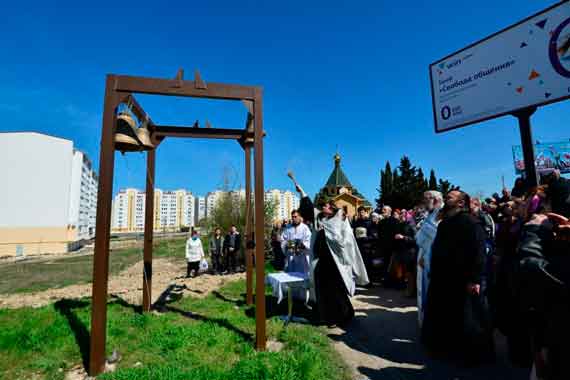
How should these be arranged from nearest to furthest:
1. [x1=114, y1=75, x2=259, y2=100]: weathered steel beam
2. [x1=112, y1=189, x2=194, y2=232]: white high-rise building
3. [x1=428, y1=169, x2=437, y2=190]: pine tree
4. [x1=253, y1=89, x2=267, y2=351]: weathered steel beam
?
[x1=114, y1=75, x2=259, y2=100]: weathered steel beam
[x1=253, y1=89, x2=267, y2=351]: weathered steel beam
[x1=428, y1=169, x2=437, y2=190]: pine tree
[x1=112, y1=189, x2=194, y2=232]: white high-rise building

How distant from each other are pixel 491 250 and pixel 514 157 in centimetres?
2138

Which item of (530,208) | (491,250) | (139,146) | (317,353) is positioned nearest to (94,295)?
(139,146)

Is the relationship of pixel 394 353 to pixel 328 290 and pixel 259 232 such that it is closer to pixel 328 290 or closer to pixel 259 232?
pixel 328 290

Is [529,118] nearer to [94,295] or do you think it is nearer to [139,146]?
[139,146]

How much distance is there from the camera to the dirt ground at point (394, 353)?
3127 millimetres

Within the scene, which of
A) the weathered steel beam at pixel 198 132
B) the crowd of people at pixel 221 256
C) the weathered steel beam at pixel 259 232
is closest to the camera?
the weathered steel beam at pixel 259 232

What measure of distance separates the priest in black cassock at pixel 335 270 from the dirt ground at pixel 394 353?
28 cm

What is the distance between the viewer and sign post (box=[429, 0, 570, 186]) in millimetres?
5152

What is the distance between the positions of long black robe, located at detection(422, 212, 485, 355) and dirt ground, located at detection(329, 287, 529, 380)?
0.24 meters

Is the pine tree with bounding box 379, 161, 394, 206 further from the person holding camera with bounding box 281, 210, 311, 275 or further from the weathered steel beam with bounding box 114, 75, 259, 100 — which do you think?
the weathered steel beam with bounding box 114, 75, 259, 100

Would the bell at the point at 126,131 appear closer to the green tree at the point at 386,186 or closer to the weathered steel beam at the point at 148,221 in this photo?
the weathered steel beam at the point at 148,221

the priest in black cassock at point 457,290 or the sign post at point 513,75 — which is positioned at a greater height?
the sign post at point 513,75

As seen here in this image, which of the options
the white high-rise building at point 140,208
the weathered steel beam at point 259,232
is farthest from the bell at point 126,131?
the white high-rise building at point 140,208

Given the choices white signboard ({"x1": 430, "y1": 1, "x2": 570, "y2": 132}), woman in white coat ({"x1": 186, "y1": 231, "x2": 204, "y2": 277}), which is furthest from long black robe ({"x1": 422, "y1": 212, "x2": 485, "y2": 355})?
woman in white coat ({"x1": 186, "y1": 231, "x2": 204, "y2": 277})
